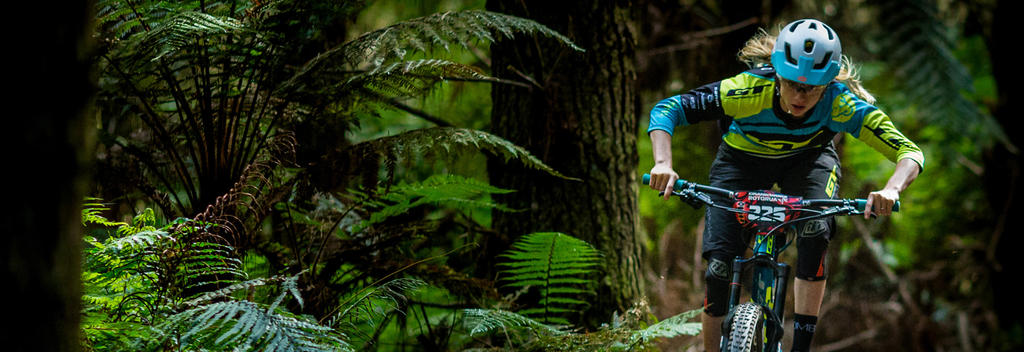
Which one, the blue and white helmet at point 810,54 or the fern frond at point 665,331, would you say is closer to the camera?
the blue and white helmet at point 810,54

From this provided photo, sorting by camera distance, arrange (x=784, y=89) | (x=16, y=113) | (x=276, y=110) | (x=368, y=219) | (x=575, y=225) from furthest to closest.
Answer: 1. (x=575, y=225)
2. (x=368, y=219)
3. (x=276, y=110)
4. (x=784, y=89)
5. (x=16, y=113)

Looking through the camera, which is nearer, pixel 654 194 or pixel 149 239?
pixel 149 239

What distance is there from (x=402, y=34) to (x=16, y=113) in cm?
199

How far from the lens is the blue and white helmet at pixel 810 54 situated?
9.32 feet

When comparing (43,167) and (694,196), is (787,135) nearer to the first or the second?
(694,196)

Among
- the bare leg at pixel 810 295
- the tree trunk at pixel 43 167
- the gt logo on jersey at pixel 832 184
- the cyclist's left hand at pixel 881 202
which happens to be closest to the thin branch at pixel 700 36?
the gt logo on jersey at pixel 832 184

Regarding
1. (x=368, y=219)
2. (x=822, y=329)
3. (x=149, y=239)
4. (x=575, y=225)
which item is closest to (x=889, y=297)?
(x=822, y=329)

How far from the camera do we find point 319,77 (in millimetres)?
3381

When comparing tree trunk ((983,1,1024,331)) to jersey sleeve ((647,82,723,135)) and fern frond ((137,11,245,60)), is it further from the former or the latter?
fern frond ((137,11,245,60))

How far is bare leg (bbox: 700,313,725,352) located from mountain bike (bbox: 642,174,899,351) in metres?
Result: 0.21

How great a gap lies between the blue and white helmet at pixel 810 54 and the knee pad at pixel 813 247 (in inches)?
25.5

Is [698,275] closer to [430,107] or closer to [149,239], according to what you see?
[430,107]

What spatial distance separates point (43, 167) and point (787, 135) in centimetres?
280

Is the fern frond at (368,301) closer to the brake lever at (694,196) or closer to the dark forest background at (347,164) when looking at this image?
the dark forest background at (347,164)
